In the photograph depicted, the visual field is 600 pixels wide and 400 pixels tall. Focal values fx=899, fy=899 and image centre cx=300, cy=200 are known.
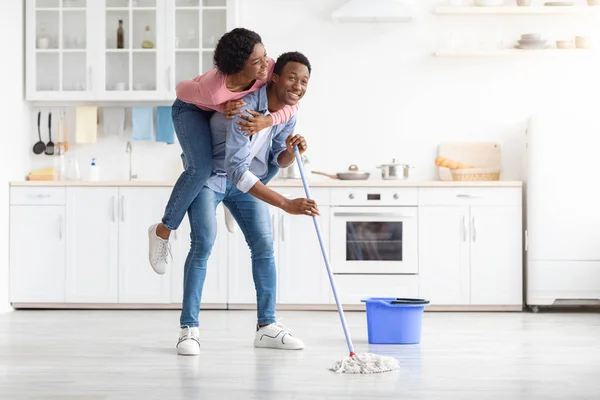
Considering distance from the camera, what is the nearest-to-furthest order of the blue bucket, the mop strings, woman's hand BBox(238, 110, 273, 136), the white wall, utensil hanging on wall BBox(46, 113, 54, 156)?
1. the mop strings
2. woman's hand BBox(238, 110, 273, 136)
3. the blue bucket
4. the white wall
5. utensil hanging on wall BBox(46, 113, 54, 156)

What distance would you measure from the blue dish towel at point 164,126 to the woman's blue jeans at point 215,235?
2.27m

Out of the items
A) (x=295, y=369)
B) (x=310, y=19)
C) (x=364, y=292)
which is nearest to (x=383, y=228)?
(x=364, y=292)

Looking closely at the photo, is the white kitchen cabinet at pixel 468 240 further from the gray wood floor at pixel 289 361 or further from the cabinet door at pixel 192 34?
the cabinet door at pixel 192 34

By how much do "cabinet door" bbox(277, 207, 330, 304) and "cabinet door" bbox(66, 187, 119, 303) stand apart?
40.5 inches

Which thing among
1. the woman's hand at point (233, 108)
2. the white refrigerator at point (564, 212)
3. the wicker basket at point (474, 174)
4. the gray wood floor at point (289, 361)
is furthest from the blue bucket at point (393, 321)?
the wicker basket at point (474, 174)

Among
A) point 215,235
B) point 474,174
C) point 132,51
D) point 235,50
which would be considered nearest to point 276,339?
point 215,235

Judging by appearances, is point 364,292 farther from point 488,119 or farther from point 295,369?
point 295,369

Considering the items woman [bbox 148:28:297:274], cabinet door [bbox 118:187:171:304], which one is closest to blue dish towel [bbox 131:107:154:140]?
cabinet door [bbox 118:187:171:304]

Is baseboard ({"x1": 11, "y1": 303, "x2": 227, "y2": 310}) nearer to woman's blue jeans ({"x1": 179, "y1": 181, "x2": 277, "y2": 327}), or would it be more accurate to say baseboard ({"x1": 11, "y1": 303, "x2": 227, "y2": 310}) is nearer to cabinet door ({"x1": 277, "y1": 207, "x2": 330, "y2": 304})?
cabinet door ({"x1": 277, "y1": 207, "x2": 330, "y2": 304})

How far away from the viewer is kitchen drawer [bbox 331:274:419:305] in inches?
210

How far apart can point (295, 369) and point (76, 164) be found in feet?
10.4

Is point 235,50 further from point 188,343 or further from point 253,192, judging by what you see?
point 188,343

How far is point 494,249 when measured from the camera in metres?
5.35

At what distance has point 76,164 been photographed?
19.3 ft
